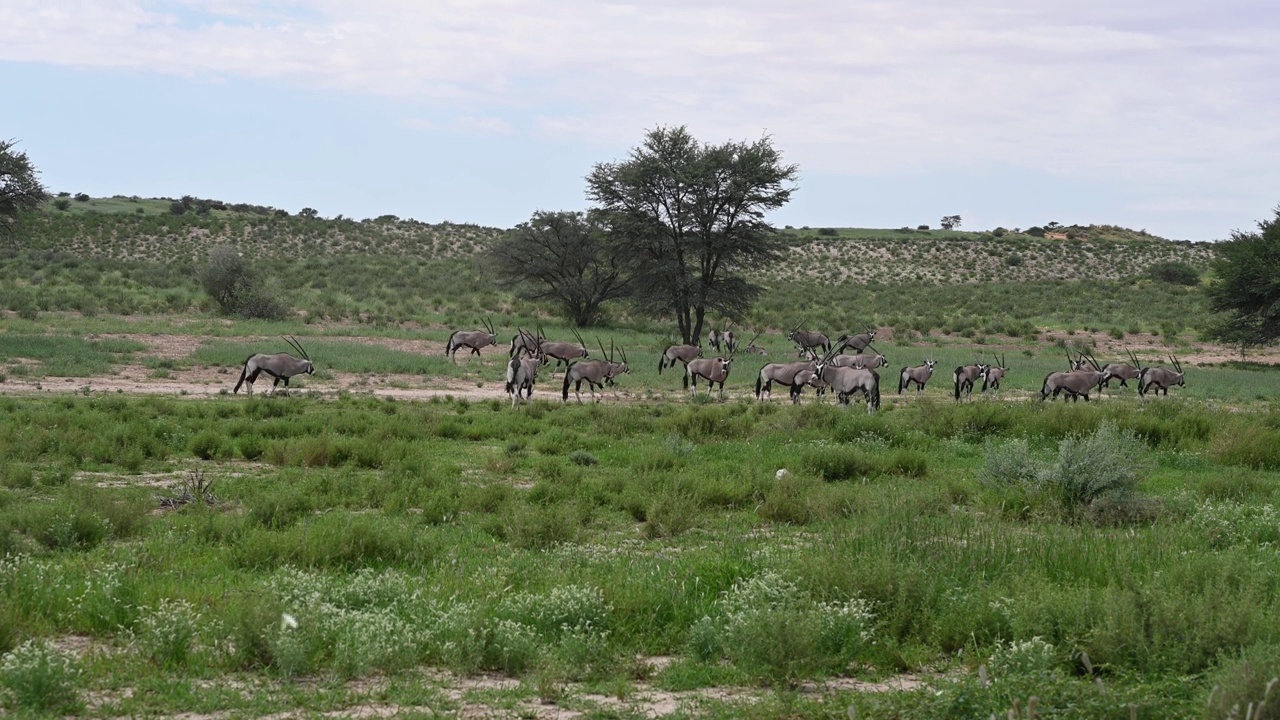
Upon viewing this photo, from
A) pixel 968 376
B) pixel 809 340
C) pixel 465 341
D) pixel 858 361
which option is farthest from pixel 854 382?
pixel 809 340

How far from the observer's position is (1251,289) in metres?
42.6

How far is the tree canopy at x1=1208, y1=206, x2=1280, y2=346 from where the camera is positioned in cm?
4222

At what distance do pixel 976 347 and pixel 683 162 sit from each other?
15.0 metres

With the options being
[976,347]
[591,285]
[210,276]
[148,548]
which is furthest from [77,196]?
[148,548]

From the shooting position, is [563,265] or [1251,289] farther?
[563,265]

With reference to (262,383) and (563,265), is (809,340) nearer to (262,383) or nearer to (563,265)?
(563,265)

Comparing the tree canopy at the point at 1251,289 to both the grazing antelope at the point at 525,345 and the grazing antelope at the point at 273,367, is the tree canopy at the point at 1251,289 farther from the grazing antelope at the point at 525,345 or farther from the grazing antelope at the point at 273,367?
the grazing antelope at the point at 273,367

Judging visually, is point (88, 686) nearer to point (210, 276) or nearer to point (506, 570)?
point (506, 570)

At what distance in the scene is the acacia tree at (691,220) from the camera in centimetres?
4169

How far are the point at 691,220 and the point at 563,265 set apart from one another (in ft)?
32.9

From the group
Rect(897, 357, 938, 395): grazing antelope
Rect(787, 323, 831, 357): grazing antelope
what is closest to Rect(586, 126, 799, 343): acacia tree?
Rect(787, 323, 831, 357): grazing antelope

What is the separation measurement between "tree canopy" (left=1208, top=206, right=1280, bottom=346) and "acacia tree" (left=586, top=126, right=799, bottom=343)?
1839cm

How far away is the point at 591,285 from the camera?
50.2 meters

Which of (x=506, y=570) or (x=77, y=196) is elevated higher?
(x=77, y=196)
